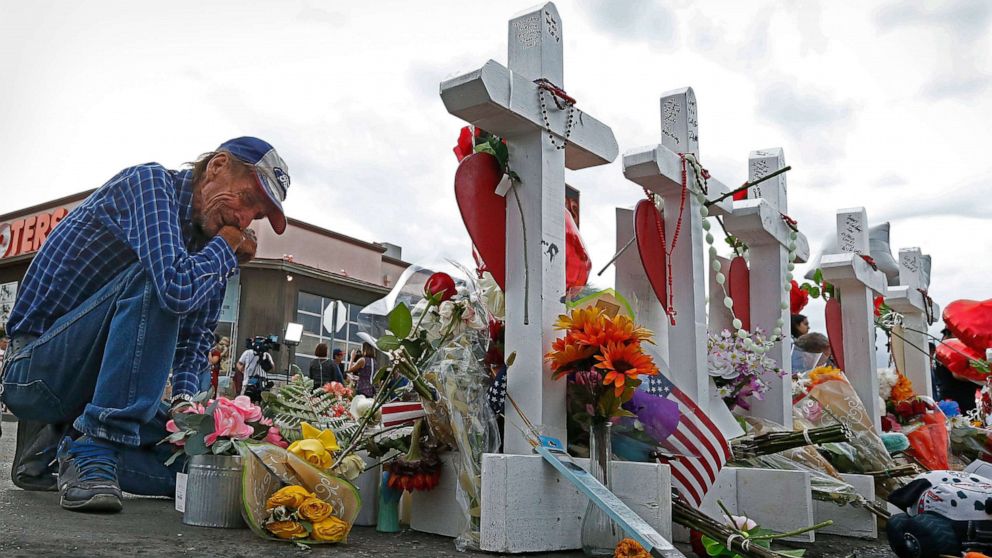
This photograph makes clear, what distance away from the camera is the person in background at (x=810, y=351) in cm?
543

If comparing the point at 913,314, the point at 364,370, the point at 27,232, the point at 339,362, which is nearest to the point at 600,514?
the point at 913,314

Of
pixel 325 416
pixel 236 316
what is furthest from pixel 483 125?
pixel 236 316

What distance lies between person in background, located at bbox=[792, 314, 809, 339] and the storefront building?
31.4ft

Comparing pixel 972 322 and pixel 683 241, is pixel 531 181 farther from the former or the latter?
pixel 972 322

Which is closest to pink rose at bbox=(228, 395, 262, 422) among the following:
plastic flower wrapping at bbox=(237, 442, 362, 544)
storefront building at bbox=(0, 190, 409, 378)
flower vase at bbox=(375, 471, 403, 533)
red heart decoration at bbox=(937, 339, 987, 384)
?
plastic flower wrapping at bbox=(237, 442, 362, 544)

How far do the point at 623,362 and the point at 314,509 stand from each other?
1.00m

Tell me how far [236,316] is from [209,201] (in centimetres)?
1214

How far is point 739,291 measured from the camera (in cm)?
410

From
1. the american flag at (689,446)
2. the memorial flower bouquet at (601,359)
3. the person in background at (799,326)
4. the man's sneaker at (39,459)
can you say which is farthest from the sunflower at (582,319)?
the person in background at (799,326)

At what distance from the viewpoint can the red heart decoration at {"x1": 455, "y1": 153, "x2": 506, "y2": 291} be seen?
2625mm

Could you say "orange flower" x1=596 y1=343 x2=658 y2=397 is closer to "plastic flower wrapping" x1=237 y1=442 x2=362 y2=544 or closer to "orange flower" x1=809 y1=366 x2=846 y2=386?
"plastic flower wrapping" x1=237 y1=442 x2=362 y2=544

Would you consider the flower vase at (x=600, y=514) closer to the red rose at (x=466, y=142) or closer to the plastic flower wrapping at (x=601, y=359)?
the plastic flower wrapping at (x=601, y=359)

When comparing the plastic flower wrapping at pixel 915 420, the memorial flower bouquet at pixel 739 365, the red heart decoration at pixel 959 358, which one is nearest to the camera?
the memorial flower bouquet at pixel 739 365

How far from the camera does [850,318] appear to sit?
4859 millimetres
